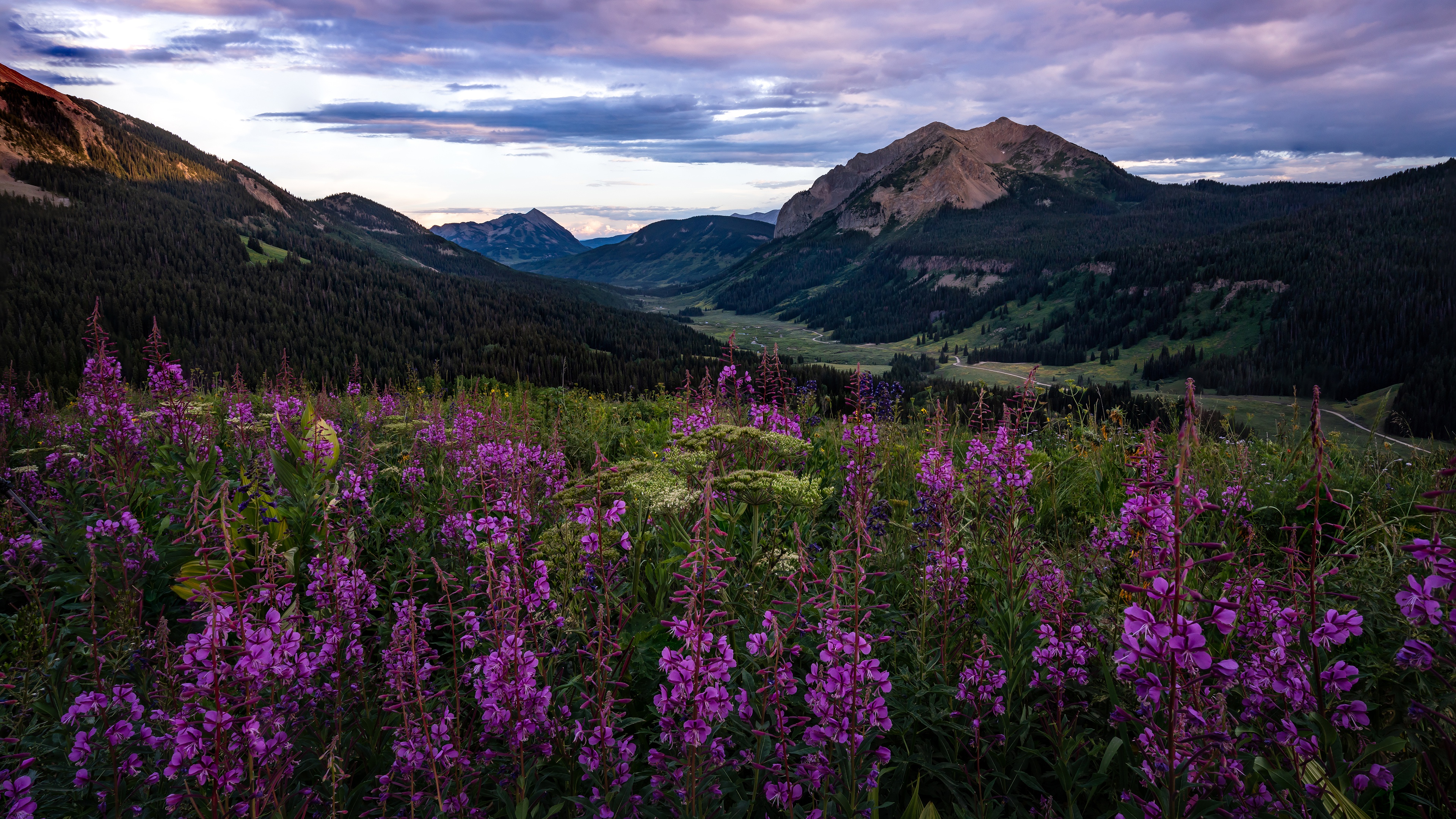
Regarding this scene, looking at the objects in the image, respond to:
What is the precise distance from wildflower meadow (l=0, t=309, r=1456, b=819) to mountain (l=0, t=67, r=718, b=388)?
1492 cm

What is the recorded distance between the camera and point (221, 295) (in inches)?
2958

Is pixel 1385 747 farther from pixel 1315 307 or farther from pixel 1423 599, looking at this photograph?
pixel 1315 307

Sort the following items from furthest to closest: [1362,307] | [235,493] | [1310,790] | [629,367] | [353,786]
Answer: [1362,307] < [629,367] < [235,493] < [353,786] < [1310,790]

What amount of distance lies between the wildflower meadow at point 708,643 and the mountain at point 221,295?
14916 mm

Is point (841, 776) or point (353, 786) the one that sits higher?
point (841, 776)

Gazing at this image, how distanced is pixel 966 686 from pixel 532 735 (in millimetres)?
2275

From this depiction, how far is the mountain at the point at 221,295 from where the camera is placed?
5672cm

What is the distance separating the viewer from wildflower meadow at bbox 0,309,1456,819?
2.29 m

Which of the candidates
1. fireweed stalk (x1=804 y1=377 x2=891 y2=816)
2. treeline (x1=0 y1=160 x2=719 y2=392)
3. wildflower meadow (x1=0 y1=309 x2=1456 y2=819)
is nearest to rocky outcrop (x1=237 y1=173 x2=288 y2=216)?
treeline (x1=0 y1=160 x2=719 y2=392)

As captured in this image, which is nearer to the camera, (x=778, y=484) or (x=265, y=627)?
(x=265, y=627)

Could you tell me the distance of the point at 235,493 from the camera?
19.2 feet

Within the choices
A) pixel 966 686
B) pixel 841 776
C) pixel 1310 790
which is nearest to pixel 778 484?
pixel 966 686

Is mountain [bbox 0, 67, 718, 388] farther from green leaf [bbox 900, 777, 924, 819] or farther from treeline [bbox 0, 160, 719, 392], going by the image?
green leaf [bbox 900, 777, 924, 819]

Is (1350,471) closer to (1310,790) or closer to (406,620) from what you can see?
(1310,790)
